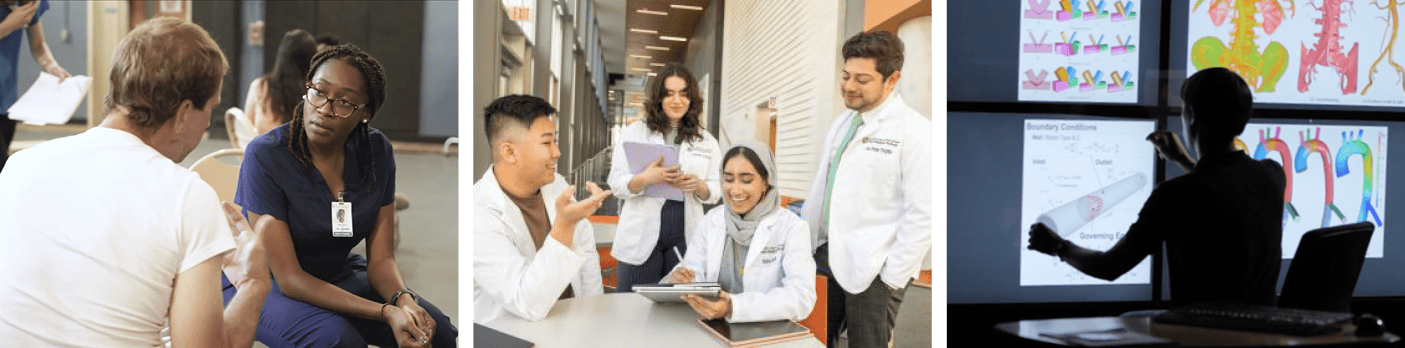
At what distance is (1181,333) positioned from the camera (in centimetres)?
356

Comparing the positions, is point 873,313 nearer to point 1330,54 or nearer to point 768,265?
point 768,265

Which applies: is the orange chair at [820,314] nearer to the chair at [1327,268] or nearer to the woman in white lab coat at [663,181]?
the woman in white lab coat at [663,181]

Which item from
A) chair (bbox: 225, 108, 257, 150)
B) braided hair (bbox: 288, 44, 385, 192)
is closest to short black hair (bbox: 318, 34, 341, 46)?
braided hair (bbox: 288, 44, 385, 192)

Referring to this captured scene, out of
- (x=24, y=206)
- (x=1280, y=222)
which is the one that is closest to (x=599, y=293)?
(x=24, y=206)

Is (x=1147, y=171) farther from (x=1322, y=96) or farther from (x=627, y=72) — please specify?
(x=627, y=72)

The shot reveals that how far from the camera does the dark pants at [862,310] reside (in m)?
3.00

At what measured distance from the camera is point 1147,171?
3.55 m

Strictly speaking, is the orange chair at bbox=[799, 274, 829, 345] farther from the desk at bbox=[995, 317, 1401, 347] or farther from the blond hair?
the blond hair

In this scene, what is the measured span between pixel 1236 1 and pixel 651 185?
234cm

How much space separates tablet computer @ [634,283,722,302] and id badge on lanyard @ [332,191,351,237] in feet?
2.73

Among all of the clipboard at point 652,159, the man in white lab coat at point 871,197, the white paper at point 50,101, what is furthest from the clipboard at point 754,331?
the white paper at point 50,101

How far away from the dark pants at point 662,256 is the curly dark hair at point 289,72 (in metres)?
1.05

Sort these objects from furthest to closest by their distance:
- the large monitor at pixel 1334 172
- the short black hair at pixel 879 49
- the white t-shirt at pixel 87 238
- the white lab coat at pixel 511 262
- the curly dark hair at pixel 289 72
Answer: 1. the large monitor at pixel 1334 172
2. the short black hair at pixel 879 49
3. the curly dark hair at pixel 289 72
4. the white lab coat at pixel 511 262
5. the white t-shirt at pixel 87 238

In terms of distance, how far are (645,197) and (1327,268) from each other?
2.68 meters
